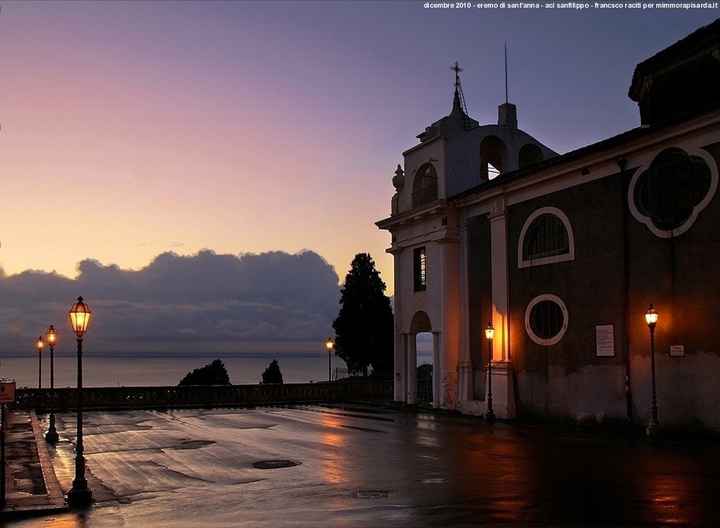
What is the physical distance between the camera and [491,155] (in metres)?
40.0

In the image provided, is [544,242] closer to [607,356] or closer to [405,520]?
[607,356]

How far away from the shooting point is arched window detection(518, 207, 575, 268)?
28531 millimetres

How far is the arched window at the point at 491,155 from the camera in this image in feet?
125

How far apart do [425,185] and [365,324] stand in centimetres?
3168

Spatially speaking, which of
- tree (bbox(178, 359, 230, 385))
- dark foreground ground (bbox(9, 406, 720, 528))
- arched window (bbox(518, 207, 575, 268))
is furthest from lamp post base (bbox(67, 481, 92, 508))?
tree (bbox(178, 359, 230, 385))

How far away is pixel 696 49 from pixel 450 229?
13.5 m

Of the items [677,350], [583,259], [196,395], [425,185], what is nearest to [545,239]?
[583,259]

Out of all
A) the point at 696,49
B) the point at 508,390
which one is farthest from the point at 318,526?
the point at 696,49

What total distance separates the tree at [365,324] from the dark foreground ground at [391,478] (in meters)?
40.0

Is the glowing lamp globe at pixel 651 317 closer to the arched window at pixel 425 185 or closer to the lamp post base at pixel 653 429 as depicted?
the lamp post base at pixel 653 429

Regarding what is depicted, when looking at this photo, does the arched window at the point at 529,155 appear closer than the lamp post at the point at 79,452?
No

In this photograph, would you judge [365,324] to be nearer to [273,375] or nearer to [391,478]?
[273,375]

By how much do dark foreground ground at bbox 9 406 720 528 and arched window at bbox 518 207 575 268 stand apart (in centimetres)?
669

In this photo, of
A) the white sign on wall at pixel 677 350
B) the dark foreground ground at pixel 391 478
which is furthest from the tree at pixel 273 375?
the white sign on wall at pixel 677 350
